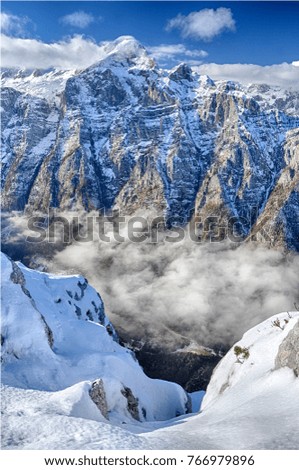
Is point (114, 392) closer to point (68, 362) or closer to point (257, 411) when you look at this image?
point (68, 362)

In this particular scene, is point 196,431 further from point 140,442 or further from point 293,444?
point 293,444

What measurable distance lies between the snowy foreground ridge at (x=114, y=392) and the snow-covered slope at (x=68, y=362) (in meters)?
0.16

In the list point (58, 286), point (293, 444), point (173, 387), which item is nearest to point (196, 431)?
point (293, 444)

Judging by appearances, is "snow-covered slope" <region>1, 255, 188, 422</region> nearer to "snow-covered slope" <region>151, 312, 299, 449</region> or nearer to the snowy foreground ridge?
the snowy foreground ridge

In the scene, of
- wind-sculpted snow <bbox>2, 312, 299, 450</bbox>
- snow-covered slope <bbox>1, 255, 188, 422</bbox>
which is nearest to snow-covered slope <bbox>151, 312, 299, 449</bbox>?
wind-sculpted snow <bbox>2, 312, 299, 450</bbox>

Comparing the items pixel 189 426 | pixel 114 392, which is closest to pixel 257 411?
pixel 189 426

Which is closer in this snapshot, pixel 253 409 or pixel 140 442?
pixel 140 442

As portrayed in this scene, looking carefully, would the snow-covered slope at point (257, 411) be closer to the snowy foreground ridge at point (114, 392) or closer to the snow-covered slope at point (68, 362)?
the snowy foreground ridge at point (114, 392)

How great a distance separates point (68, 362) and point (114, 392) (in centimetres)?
884

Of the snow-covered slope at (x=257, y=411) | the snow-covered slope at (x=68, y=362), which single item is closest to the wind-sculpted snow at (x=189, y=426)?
the snow-covered slope at (x=257, y=411)

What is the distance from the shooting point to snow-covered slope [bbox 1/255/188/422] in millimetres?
55406

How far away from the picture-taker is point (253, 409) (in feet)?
104

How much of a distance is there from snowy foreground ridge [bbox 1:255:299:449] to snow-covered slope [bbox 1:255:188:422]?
158 mm
